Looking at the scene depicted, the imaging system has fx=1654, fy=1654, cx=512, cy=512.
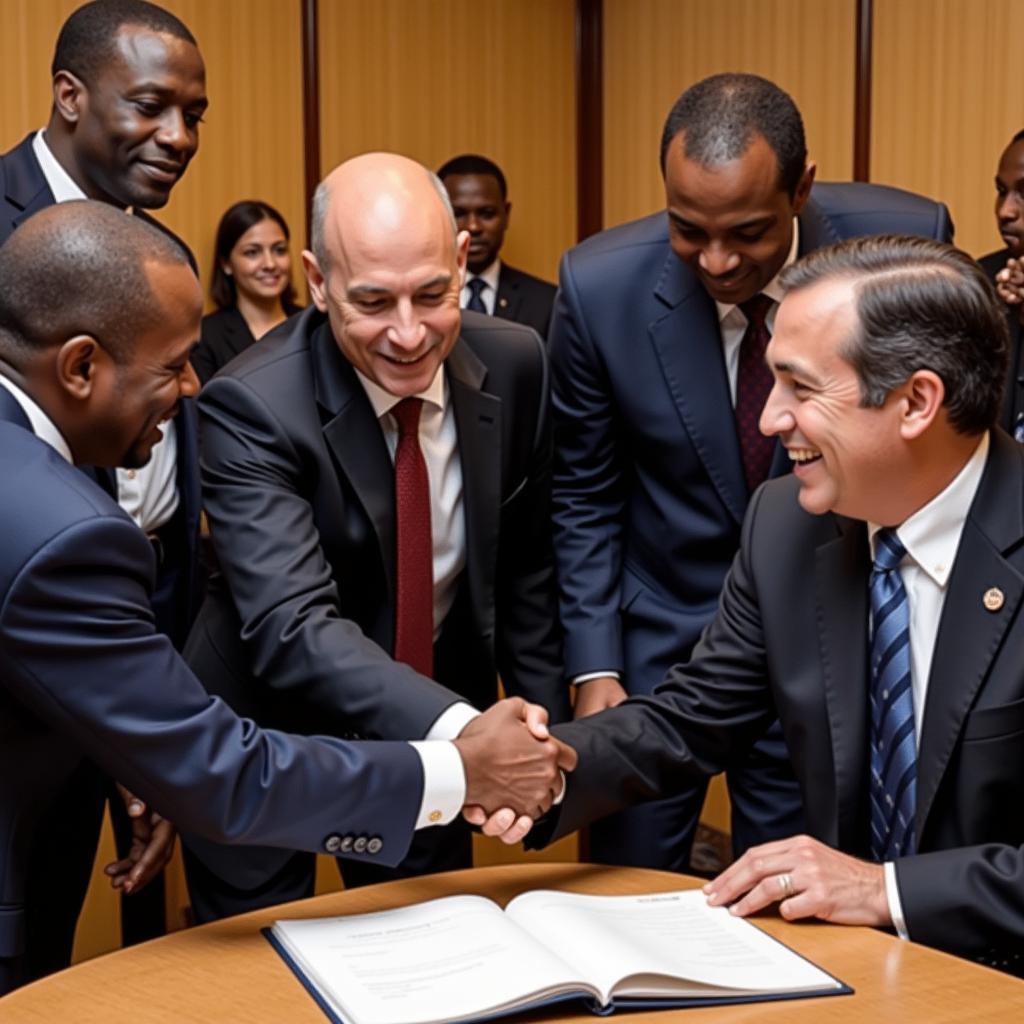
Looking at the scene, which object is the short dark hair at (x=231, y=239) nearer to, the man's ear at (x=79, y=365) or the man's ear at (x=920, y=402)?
the man's ear at (x=79, y=365)

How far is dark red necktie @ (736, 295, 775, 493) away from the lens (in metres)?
2.96

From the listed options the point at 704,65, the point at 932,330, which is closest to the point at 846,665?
the point at 932,330

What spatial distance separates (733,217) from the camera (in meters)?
2.73

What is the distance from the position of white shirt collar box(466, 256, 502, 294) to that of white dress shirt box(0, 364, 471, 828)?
4.49m

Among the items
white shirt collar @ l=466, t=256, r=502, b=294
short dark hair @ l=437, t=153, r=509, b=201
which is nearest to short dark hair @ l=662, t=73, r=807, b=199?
white shirt collar @ l=466, t=256, r=502, b=294

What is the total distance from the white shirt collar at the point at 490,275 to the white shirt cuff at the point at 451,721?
Result: 426 centimetres

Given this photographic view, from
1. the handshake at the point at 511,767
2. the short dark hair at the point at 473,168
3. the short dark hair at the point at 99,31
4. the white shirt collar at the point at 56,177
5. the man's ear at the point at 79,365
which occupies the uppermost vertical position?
the short dark hair at the point at 99,31

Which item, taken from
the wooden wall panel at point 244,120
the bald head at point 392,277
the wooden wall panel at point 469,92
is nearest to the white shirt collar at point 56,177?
the bald head at point 392,277

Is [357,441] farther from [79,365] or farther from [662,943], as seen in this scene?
[662,943]

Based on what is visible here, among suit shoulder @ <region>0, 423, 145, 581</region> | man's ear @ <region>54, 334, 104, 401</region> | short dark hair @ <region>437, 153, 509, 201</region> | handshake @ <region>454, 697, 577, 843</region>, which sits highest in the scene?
short dark hair @ <region>437, 153, 509, 201</region>

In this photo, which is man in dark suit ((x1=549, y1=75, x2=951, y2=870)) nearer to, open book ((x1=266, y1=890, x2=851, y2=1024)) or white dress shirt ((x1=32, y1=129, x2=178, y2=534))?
white dress shirt ((x1=32, y1=129, x2=178, y2=534))

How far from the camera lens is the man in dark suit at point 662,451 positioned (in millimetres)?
2971

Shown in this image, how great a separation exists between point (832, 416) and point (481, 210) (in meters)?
4.51

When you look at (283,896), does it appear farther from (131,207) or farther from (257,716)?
(131,207)
